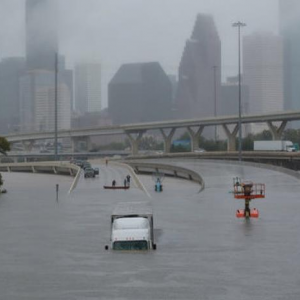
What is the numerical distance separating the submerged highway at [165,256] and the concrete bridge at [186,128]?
3256 inches

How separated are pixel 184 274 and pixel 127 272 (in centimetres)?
173

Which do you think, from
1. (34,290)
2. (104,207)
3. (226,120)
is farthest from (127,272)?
(226,120)

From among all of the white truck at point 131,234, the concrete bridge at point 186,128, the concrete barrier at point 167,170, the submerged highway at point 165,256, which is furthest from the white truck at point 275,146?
the white truck at point 131,234

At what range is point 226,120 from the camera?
14138 centimetres

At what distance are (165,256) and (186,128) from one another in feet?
460

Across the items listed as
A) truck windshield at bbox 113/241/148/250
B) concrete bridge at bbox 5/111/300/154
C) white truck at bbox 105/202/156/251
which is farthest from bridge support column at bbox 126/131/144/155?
truck windshield at bbox 113/241/148/250

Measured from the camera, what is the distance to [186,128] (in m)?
165

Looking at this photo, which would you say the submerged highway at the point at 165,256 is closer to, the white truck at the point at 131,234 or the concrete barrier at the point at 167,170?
the white truck at the point at 131,234

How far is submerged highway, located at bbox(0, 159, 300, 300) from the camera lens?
64.4 ft

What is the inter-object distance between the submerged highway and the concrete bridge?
82.7 metres

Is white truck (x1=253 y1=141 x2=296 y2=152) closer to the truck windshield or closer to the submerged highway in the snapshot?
the submerged highway

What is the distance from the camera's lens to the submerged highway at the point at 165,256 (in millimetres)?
19641

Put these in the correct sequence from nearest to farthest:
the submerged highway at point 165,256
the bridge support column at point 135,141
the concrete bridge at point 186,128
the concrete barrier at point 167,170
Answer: the submerged highway at point 165,256 → the concrete barrier at point 167,170 → the concrete bridge at point 186,128 → the bridge support column at point 135,141

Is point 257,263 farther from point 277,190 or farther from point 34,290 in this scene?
point 277,190
